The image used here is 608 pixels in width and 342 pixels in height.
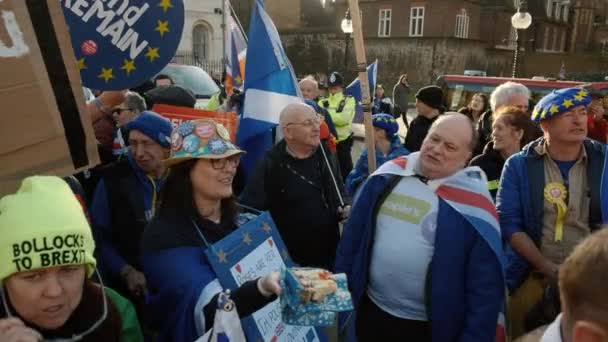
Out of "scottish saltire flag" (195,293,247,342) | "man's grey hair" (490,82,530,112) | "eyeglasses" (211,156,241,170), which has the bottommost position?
"scottish saltire flag" (195,293,247,342)

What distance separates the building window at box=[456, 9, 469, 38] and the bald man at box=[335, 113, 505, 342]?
34.4 m

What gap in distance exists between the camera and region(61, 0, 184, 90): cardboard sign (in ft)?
7.24

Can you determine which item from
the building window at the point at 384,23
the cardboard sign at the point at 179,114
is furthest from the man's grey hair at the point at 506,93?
the building window at the point at 384,23

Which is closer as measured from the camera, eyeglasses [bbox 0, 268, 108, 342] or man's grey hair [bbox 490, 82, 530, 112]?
eyeglasses [bbox 0, 268, 108, 342]

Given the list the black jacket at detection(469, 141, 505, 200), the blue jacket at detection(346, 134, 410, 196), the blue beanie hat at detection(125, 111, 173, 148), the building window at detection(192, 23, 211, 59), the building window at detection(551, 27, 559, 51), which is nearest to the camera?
the blue beanie hat at detection(125, 111, 173, 148)

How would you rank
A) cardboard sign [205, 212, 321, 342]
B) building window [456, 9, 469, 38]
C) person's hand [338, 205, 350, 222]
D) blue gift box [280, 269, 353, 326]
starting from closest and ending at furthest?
blue gift box [280, 269, 353, 326], cardboard sign [205, 212, 321, 342], person's hand [338, 205, 350, 222], building window [456, 9, 469, 38]

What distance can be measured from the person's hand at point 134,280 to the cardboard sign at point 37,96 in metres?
1.07

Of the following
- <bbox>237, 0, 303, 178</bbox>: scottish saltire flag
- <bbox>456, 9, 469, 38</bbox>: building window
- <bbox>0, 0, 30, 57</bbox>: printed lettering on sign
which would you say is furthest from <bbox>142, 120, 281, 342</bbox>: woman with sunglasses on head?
<bbox>456, 9, 469, 38</bbox>: building window

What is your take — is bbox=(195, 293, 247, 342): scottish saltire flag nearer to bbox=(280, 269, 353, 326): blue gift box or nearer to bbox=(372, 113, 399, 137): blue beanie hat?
bbox=(280, 269, 353, 326): blue gift box

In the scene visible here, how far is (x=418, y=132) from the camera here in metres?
5.59

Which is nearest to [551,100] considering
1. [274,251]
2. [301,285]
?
[274,251]

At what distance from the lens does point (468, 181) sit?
2420mm

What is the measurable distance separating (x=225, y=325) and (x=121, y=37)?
4.58 feet

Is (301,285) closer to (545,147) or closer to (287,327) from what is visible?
(287,327)
